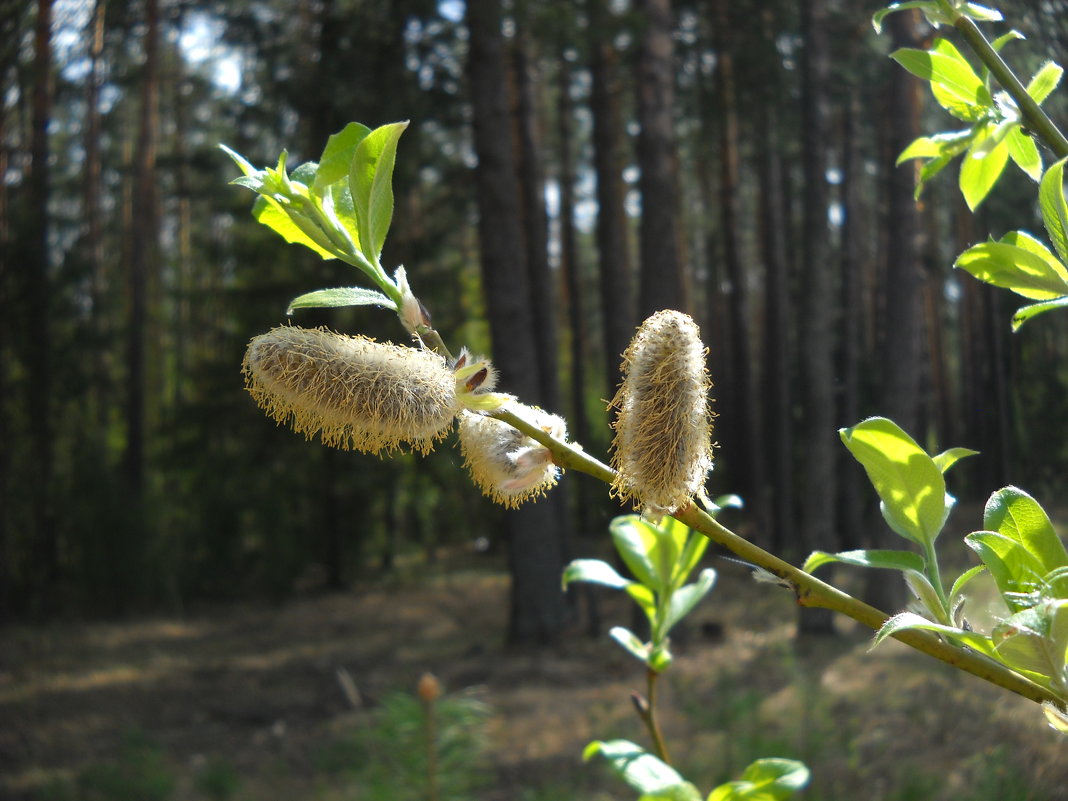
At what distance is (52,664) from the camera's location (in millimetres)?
8000

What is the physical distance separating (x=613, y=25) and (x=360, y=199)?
267 inches

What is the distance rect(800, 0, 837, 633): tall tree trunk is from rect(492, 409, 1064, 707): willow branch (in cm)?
706

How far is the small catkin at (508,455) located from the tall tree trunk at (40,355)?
8.89m

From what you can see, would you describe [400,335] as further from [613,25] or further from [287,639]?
[613,25]

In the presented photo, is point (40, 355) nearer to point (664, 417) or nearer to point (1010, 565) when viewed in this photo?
point (664, 417)

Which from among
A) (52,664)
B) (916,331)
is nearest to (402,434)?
(916,331)

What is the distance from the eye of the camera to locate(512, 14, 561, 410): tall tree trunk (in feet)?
30.5

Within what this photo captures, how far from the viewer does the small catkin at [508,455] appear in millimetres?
627

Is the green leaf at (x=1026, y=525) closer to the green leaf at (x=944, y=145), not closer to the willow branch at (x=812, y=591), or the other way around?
the willow branch at (x=812, y=591)

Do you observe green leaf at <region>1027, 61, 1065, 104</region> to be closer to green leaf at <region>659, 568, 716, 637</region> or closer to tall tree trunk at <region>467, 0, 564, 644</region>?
green leaf at <region>659, 568, 716, 637</region>

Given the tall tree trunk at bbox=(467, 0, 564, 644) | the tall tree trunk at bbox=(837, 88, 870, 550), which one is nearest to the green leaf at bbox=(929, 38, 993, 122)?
the tall tree trunk at bbox=(467, 0, 564, 644)

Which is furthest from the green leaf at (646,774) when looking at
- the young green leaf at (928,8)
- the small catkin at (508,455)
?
the young green leaf at (928,8)

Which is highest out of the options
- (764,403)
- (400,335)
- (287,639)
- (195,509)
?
(400,335)

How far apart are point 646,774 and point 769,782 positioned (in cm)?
11
